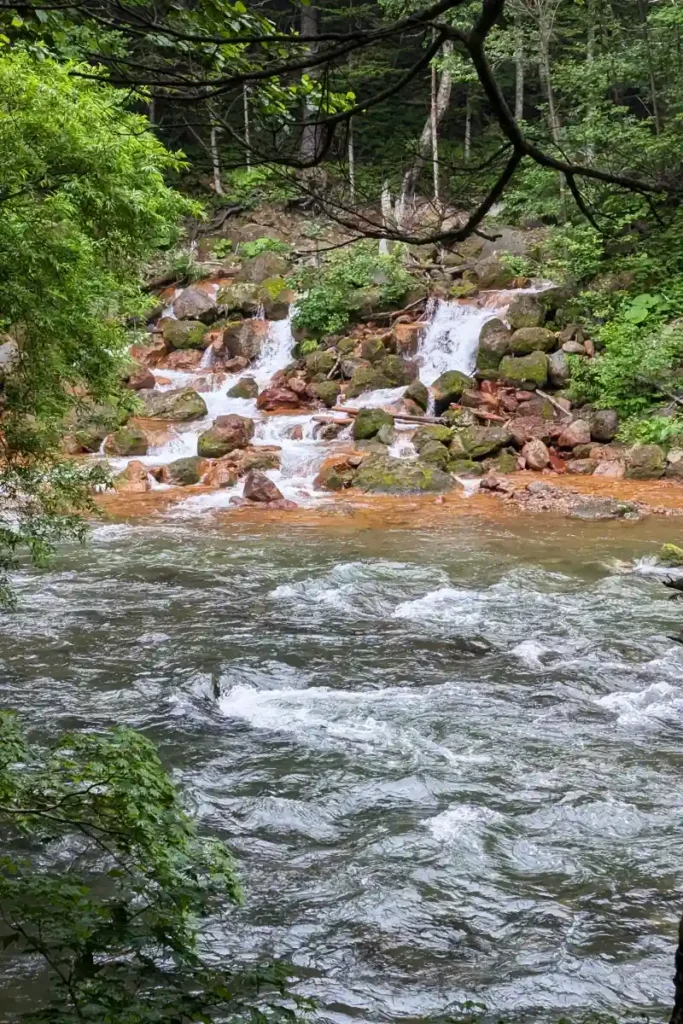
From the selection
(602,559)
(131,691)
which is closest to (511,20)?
→ (602,559)

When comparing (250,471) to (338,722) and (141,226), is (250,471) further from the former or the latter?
(338,722)

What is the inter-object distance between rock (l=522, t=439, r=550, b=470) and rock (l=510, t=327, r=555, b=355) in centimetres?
331

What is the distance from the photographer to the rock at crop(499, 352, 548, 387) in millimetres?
20422

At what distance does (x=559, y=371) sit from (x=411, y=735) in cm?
1467

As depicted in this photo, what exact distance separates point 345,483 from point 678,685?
992 cm

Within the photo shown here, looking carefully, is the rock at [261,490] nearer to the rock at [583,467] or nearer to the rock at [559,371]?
the rock at [583,467]

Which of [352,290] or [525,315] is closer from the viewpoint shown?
[525,315]

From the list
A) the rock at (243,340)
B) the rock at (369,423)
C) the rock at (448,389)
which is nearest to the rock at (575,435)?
the rock at (448,389)

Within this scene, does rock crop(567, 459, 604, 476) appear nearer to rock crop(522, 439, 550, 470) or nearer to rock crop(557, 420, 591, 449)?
rock crop(522, 439, 550, 470)

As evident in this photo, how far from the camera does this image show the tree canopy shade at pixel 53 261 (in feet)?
24.0

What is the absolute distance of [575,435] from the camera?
18.8 m

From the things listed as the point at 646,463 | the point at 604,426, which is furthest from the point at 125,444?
the point at 646,463

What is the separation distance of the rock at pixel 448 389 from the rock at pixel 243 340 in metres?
5.89

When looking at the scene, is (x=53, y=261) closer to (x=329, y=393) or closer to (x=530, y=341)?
(x=329, y=393)
